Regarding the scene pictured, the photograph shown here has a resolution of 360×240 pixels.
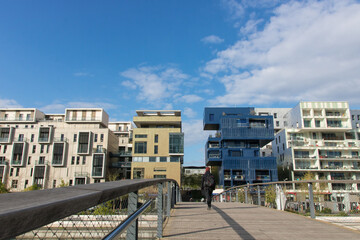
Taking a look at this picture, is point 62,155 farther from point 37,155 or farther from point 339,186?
point 339,186

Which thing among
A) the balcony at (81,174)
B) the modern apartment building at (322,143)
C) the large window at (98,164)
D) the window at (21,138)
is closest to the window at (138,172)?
the large window at (98,164)

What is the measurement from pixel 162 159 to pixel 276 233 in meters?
54.0

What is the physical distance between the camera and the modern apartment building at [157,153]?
57.2 meters

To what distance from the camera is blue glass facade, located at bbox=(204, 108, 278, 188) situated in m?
55.2

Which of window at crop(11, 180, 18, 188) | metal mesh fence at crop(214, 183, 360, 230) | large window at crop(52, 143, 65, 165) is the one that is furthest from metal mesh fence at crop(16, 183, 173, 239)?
window at crop(11, 180, 18, 188)

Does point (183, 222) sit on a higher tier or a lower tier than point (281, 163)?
lower

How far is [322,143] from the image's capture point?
56.2 meters

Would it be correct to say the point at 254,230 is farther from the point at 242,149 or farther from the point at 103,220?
the point at 242,149

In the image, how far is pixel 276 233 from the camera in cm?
522

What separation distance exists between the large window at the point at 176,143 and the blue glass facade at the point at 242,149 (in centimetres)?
662

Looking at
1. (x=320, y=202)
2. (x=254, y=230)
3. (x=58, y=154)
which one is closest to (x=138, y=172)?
(x=58, y=154)

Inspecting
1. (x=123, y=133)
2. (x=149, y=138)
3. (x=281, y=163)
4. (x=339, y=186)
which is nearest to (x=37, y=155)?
(x=149, y=138)

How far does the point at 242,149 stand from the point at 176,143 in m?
13.9

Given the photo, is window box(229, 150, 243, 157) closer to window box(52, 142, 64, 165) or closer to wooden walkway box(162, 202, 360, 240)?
window box(52, 142, 64, 165)
